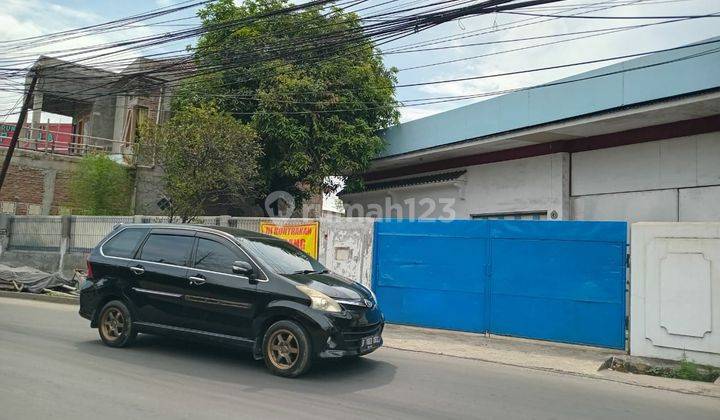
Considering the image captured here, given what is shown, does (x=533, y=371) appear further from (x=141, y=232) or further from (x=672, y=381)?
(x=141, y=232)

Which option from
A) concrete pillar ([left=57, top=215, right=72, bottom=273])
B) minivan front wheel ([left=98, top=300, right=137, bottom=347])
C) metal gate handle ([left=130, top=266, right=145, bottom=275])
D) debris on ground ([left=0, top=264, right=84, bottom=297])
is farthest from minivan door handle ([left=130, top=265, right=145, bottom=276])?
concrete pillar ([left=57, top=215, right=72, bottom=273])

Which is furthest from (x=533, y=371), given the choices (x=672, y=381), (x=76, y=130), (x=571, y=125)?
(x=76, y=130)

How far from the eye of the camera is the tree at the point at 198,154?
13.8 meters

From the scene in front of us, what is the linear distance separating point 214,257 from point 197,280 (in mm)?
364

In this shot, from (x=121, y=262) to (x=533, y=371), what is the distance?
6.11 meters

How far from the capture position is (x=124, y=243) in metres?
8.00

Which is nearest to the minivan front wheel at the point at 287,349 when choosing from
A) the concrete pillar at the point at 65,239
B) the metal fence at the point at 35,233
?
the concrete pillar at the point at 65,239

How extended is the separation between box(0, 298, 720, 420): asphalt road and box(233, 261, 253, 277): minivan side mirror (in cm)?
119

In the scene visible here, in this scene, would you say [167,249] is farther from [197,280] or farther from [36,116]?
[36,116]

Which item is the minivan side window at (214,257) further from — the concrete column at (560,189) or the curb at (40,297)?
the concrete column at (560,189)

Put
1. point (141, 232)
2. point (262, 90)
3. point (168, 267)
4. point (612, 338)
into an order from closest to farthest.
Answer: point (168, 267) < point (141, 232) < point (612, 338) < point (262, 90)

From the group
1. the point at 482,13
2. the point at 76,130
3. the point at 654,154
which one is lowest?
the point at 654,154

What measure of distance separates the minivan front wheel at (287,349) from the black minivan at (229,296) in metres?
0.01

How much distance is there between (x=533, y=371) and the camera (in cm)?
780
